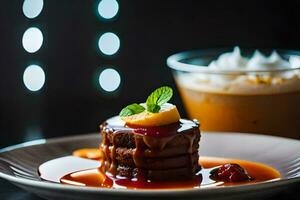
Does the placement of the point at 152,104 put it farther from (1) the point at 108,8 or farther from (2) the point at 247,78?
(1) the point at 108,8

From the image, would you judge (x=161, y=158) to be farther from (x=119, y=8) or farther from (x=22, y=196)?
(x=119, y=8)

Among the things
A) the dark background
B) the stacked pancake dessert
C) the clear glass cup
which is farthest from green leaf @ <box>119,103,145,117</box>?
the dark background

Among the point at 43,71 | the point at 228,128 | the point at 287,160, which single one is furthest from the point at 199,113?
the point at 43,71

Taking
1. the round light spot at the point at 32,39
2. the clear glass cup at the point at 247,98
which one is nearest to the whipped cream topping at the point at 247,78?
the clear glass cup at the point at 247,98

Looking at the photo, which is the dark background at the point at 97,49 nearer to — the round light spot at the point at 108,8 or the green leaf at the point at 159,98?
the round light spot at the point at 108,8

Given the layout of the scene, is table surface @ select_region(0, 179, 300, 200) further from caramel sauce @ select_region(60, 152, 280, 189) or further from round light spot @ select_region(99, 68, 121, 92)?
round light spot @ select_region(99, 68, 121, 92)

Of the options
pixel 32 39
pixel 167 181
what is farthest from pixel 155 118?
pixel 32 39

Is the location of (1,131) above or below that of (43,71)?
below
